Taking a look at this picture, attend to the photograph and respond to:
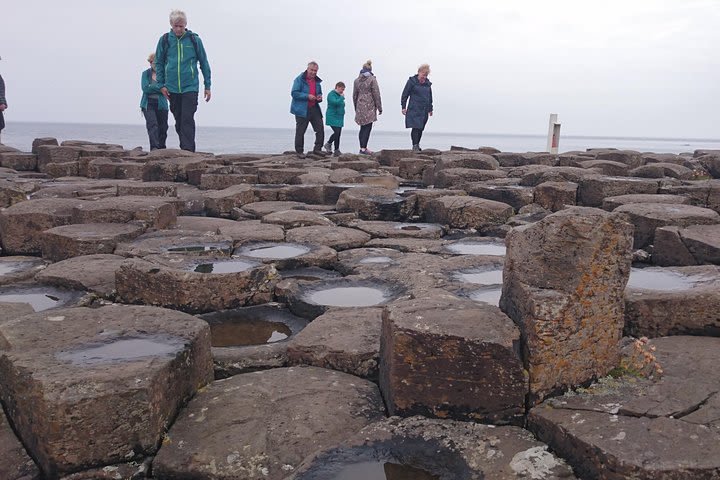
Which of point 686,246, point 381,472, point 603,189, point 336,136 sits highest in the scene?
point 336,136

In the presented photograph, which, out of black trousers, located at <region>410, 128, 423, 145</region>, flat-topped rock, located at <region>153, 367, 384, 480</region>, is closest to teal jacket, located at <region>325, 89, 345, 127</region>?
black trousers, located at <region>410, 128, 423, 145</region>

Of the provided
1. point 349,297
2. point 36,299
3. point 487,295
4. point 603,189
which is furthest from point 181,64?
point 487,295

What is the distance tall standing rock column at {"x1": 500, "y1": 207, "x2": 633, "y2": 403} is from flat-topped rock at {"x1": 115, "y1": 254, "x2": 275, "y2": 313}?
1772 millimetres

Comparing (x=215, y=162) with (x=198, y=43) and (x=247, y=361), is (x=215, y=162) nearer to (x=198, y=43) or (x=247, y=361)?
(x=198, y=43)

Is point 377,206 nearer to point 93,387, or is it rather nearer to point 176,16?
point 93,387

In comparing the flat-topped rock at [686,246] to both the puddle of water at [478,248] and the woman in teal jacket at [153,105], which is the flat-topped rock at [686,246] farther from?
the woman in teal jacket at [153,105]

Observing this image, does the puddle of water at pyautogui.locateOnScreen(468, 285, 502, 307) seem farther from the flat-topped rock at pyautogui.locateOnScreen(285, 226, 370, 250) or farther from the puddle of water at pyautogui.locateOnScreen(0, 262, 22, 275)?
the puddle of water at pyautogui.locateOnScreen(0, 262, 22, 275)

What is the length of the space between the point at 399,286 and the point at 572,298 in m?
1.69

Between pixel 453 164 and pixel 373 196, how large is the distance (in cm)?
332

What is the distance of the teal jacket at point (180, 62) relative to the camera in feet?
33.3

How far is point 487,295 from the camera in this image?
3.39 m

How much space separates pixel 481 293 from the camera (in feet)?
11.2

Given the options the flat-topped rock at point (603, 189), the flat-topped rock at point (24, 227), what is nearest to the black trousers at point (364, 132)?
the flat-topped rock at point (603, 189)

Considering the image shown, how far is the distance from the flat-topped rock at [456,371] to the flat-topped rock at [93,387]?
850 mm
